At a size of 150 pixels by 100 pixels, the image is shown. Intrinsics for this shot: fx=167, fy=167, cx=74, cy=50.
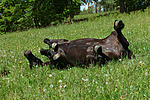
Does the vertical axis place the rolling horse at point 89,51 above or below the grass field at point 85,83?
above

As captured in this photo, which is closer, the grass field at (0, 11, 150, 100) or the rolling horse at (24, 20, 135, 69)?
the grass field at (0, 11, 150, 100)

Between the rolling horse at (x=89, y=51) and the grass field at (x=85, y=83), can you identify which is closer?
the grass field at (x=85, y=83)

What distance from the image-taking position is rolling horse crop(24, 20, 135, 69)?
147 inches

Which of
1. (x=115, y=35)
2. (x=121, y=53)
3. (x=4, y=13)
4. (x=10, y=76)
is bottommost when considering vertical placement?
(x=10, y=76)

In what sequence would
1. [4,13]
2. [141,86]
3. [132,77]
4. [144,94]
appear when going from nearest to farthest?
[144,94] < [141,86] < [132,77] < [4,13]

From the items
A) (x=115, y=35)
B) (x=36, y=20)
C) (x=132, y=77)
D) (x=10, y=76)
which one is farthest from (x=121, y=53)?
(x=36, y=20)

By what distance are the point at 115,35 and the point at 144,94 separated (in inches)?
70.1

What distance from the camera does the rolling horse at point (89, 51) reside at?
3730 mm

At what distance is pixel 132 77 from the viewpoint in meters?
3.05

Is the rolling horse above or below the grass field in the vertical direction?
above

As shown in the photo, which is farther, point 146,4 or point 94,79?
point 146,4

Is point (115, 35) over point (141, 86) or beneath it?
over

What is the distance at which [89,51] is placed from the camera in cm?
→ 382

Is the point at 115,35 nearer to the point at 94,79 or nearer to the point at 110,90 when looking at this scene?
the point at 94,79
